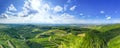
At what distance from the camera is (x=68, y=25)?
6.77m

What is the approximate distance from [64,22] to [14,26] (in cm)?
101

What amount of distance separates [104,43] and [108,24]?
415mm

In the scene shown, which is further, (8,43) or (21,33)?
(21,33)

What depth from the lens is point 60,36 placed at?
6.85m

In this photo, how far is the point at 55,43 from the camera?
6.65m

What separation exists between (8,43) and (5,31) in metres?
0.33

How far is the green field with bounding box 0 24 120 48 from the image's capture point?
659 centimetres

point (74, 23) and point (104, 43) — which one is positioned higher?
point (74, 23)

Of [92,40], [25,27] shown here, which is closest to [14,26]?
[25,27]

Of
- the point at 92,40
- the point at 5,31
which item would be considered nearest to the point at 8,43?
the point at 5,31

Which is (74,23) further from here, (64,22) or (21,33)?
(21,33)

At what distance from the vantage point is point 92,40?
6.67 metres

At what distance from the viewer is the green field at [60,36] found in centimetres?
659

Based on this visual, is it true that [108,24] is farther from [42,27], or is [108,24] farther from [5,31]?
[5,31]
